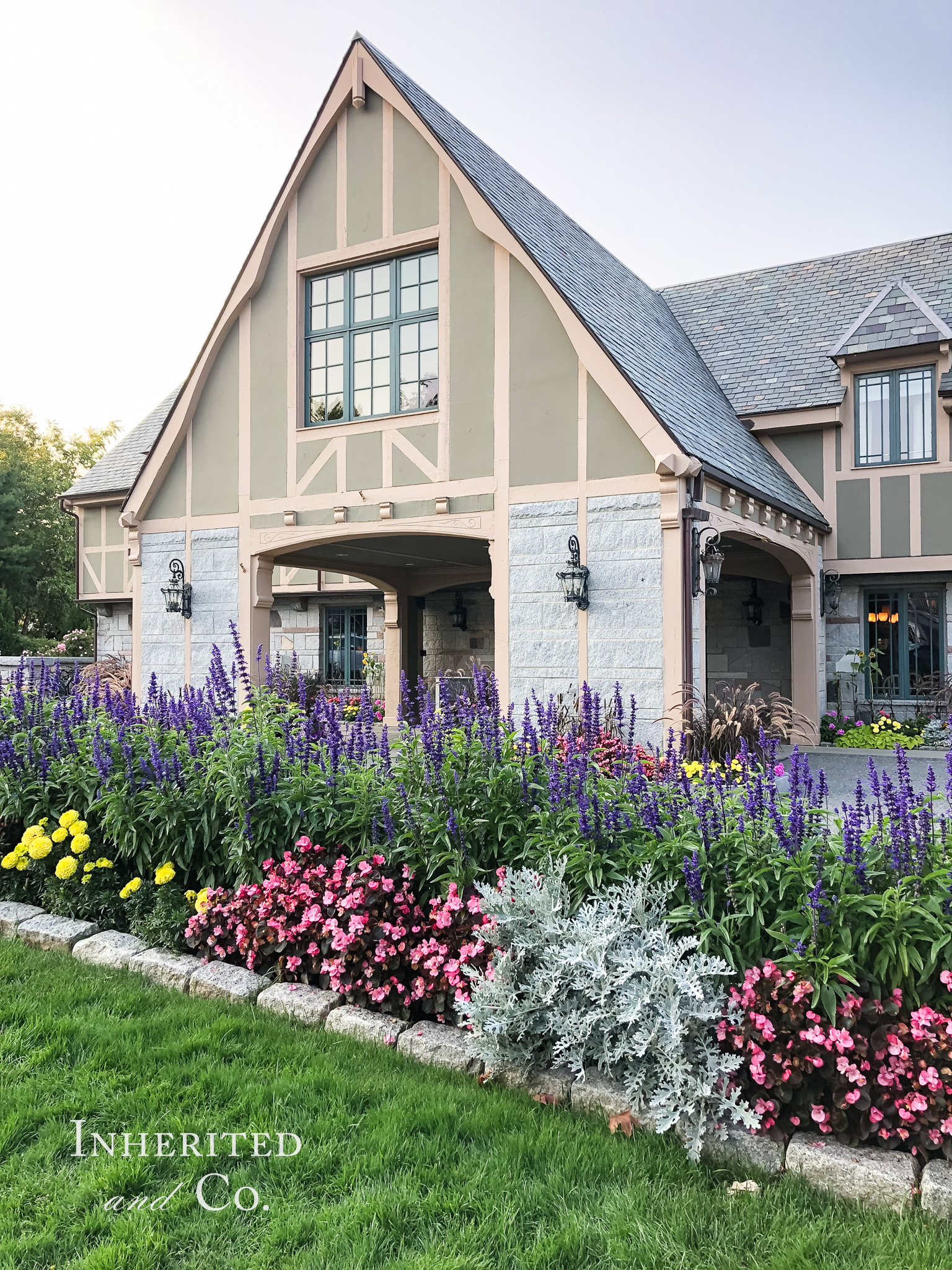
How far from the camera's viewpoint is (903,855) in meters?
3.00

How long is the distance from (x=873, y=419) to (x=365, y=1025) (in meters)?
11.8

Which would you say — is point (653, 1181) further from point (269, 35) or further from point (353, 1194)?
point (269, 35)

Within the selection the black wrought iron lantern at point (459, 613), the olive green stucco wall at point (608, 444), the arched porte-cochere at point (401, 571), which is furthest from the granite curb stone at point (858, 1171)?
the black wrought iron lantern at point (459, 613)

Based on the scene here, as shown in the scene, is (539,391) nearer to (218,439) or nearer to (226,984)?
(218,439)

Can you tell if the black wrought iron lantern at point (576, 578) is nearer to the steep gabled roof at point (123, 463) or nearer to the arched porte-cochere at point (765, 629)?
the arched porte-cochere at point (765, 629)

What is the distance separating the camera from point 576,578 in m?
8.16

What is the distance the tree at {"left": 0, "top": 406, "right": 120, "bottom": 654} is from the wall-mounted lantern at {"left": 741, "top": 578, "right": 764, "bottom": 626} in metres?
23.2

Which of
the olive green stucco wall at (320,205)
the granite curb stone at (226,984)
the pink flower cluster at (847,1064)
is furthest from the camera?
the olive green stucco wall at (320,205)

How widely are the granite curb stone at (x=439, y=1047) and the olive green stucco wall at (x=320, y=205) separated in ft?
29.7

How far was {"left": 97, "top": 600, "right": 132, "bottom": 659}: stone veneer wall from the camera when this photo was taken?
62.5 feet

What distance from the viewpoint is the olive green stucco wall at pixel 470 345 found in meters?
8.76

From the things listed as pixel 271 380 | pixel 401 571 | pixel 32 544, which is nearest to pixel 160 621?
pixel 271 380

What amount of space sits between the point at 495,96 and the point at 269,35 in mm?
4550

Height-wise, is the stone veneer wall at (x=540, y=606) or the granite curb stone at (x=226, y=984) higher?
the stone veneer wall at (x=540, y=606)
